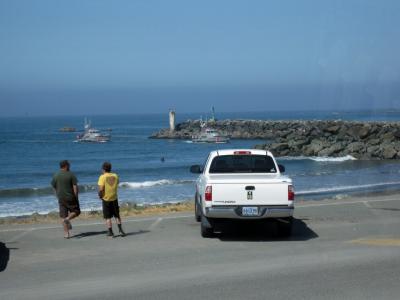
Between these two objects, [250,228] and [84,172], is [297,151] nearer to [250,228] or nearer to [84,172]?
[84,172]

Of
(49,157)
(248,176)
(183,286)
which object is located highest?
(248,176)

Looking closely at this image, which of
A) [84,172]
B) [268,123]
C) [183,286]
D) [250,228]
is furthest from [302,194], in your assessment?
[268,123]

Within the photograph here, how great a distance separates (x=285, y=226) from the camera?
39.3 ft

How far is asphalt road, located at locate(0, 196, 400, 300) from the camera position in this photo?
25.8 feet

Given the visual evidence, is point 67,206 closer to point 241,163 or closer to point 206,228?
point 206,228

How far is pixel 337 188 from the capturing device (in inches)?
1280

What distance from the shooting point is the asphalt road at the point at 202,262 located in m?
7.86

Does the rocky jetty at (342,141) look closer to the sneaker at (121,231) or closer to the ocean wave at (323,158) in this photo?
the ocean wave at (323,158)

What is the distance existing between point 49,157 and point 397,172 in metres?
42.4

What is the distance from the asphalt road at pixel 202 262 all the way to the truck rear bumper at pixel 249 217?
495mm

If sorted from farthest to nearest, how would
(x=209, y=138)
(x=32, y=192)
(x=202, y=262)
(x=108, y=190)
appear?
(x=209, y=138)
(x=32, y=192)
(x=108, y=190)
(x=202, y=262)

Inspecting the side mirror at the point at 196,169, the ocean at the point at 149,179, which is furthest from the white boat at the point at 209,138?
the side mirror at the point at 196,169

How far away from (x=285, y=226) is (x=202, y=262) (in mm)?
2788

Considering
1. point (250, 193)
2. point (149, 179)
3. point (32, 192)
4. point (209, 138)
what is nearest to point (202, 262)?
point (250, 193)
